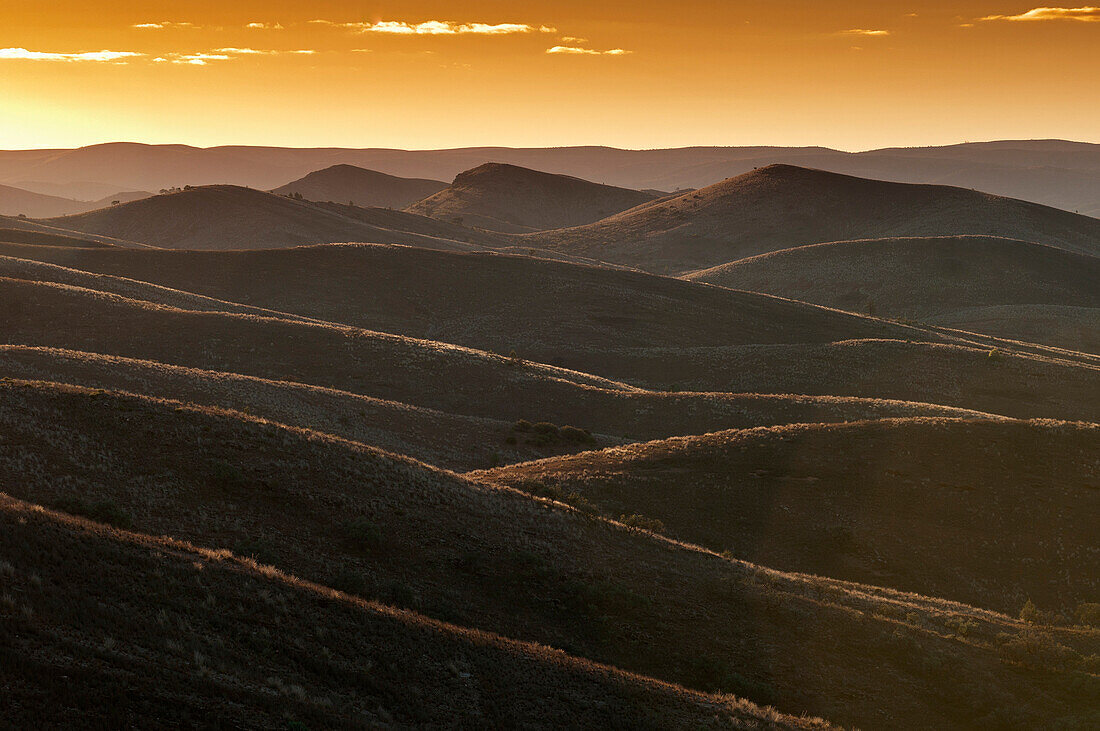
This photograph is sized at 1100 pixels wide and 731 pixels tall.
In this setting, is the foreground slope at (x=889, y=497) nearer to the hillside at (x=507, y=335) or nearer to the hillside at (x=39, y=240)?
the hillside at (x=507, y=335)

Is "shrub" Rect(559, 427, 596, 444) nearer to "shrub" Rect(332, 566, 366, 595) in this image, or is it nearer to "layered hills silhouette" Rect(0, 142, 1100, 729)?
"layered hills silhouette" Rect(0, 142, 1100, 729)

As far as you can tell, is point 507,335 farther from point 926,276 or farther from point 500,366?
point 926,276

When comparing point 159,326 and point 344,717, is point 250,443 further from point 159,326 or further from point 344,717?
point 159,326

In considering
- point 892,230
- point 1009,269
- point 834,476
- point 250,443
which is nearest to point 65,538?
point 250,443

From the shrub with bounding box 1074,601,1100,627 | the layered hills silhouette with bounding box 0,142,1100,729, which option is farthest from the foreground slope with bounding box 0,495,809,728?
the shrub with bounding box 1074,601,1100,627

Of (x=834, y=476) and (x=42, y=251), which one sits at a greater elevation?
(x=42, y=251)

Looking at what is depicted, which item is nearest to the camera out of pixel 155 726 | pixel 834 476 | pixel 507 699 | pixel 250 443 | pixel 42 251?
pixel 155 726

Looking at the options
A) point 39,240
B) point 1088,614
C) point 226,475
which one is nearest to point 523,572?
point 226,475
